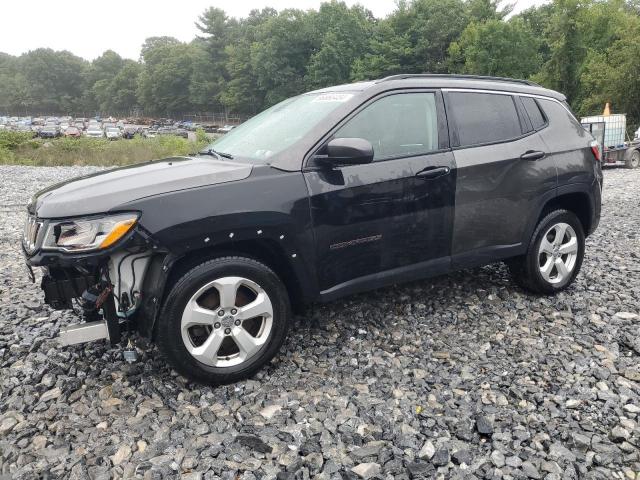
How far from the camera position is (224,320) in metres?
2.96

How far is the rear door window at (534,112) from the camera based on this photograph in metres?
4.19

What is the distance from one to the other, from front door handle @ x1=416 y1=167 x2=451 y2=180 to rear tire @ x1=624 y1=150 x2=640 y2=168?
18367 millimetres

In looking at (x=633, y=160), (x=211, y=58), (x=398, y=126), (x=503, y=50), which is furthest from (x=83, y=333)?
(x=211, y=58)

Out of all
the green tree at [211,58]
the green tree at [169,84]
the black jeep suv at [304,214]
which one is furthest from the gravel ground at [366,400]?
the green tree at [169,84]

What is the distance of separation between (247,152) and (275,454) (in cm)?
199

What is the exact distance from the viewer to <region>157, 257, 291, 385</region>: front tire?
2.82 meters

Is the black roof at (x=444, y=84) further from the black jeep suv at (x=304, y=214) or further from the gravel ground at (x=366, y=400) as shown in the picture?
the gravel ground at (x=366, y=400)

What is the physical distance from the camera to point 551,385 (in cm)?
306

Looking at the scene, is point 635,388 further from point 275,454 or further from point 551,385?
point 275,454

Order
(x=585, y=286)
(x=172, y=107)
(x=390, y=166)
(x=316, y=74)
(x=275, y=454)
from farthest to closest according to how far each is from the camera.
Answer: (x=172, y=107), (x=316, y=74), (x=585, y=286), (x=390, y=166), (x=275, y=454)

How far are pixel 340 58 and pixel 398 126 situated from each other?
73191 millimetres

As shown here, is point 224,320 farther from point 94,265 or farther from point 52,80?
point 52,80

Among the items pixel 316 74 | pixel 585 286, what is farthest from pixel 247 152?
pixel 316 74

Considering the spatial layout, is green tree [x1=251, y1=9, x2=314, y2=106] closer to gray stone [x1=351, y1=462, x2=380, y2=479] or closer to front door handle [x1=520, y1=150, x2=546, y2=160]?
front door handle [x1=520, y1=150, x2=546, y2=160]
